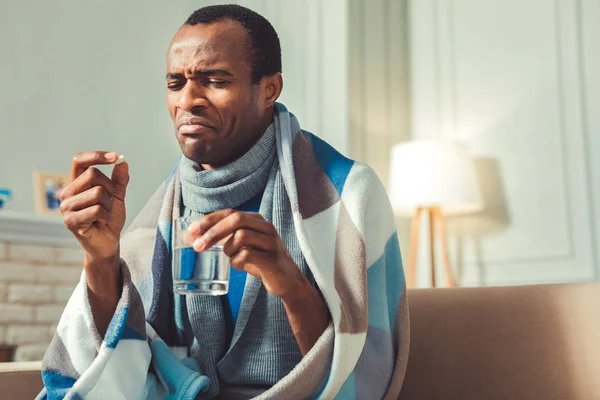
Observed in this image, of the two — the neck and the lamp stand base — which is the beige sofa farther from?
the lamp stand base

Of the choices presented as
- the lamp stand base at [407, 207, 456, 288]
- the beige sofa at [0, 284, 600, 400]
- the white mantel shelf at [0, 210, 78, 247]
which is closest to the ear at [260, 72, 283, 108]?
the beige sofa at [0, 284, 600, 400]

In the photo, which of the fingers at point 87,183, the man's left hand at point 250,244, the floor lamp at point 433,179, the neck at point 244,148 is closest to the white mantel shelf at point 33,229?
the floor lamp at point 433,179

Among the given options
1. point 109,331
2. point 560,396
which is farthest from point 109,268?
point 560,396

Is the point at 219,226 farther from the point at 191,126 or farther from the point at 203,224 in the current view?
the point at 191,126

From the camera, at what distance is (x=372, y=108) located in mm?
3268

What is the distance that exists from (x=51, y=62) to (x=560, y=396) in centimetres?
280

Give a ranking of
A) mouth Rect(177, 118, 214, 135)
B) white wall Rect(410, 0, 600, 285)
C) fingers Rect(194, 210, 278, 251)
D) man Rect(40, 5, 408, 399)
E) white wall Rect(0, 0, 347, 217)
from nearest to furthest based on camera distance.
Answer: fingers Rect(194, 210, 278, 251) < man Rect(40, 5, 408, 399) < mouth Rect(177, 118, 214, 135) < white wall Rect(410, 0, 600, 285) < white wall Rect(0, 0, 347, 217)

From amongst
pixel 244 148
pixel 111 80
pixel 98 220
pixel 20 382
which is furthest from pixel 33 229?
pixel 98 220

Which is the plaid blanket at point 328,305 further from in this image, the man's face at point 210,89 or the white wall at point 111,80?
the white wall at point 111,80

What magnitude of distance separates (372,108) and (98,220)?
2.49 meters

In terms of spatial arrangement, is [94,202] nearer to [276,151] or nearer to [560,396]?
[276,151]

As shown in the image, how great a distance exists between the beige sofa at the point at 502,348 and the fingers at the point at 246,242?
1.32ft

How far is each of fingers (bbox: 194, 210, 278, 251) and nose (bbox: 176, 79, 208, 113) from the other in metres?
0.26

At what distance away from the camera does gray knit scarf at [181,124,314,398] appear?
1017mm
